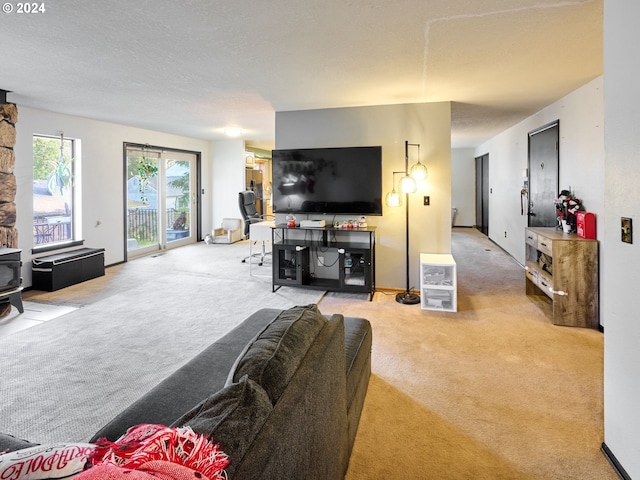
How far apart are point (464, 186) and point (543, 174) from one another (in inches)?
241

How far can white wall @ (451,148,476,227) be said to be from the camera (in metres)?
10.8

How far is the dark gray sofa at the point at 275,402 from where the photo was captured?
87 cm

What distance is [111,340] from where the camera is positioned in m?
3.22

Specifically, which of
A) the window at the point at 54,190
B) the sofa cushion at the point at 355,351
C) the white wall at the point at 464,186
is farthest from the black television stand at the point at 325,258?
the white wall at the point at 464,186

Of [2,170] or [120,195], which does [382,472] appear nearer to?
[2,170]

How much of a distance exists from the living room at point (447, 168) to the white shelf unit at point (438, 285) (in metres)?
0.56

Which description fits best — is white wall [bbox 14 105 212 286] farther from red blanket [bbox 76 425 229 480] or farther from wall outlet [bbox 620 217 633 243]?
wall outlet [bbox 620 217 633 243]

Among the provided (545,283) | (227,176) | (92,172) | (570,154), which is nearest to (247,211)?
(227,176)

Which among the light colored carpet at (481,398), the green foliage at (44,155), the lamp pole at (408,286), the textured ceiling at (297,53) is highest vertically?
the textured ceiling at (297,53)

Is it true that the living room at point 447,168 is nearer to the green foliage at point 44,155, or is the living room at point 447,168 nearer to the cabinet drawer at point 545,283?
the green foliage at point 44,155

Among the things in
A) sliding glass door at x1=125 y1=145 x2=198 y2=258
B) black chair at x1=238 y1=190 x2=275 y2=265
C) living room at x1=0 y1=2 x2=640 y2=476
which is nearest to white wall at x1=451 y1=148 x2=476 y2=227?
living room at x1=0 y1=2 x2=640 y2=476

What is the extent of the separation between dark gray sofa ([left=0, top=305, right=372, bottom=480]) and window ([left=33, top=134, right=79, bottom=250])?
4.60 metres

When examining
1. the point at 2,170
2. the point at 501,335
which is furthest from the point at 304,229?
the point at 2,170

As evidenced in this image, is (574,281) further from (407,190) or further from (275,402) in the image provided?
(275,402)
